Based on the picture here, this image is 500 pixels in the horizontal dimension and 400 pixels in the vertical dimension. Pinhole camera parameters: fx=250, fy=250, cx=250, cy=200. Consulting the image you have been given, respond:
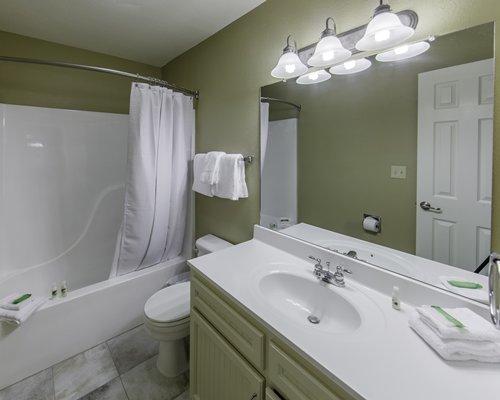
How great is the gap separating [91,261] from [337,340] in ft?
7.88

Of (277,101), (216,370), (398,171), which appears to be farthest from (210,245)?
(398,171)

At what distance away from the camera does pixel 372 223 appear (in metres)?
1.19

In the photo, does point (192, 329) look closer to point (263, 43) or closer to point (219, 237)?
point (219, 237)

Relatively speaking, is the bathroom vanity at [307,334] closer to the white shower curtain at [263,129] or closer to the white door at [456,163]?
the white door at [456,163]

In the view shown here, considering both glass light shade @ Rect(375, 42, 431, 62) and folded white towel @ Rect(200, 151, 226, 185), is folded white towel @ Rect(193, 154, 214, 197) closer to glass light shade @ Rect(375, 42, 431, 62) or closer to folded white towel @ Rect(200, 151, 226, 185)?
folded white towel @ Rect(200, 151, 226, 185)

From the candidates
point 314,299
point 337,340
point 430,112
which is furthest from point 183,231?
point 430,112

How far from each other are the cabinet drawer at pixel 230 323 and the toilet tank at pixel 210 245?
2.11ft

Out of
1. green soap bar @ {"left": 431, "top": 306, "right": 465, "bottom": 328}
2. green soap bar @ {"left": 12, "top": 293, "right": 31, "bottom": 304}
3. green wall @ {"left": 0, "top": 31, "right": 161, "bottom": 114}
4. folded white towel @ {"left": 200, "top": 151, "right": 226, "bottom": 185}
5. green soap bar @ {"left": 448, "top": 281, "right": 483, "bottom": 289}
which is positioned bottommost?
green soap bar @ {"left": 12, "top": 293, "right": 31, "bottom": 304}

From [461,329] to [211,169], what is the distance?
5.11 ft

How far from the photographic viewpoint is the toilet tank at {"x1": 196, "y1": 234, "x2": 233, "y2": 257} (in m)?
1.92

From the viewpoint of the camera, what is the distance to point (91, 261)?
7.79ft

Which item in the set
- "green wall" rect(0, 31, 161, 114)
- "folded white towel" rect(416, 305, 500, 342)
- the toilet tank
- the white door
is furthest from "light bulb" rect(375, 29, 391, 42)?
"green wall" rect(0, 31, 161, 114)

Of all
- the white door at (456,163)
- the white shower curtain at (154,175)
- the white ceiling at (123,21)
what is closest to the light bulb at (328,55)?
the white door at (456,163)

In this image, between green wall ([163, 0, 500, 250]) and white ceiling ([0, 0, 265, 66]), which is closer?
green wall ([163, 0, 500, 250])
